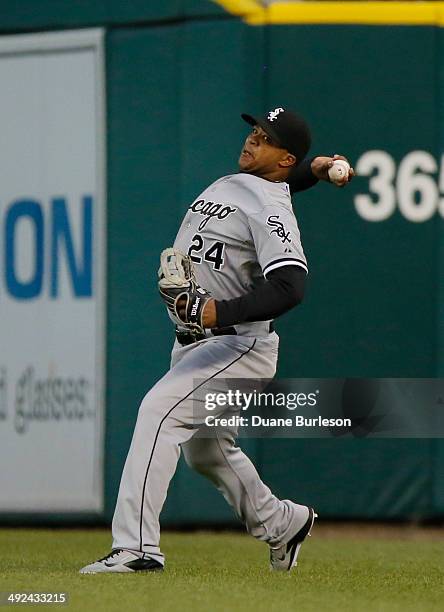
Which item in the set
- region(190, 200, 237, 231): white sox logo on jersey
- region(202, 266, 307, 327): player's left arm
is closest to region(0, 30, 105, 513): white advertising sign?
region(190, 200, 237, 231): white sox logo on jersey

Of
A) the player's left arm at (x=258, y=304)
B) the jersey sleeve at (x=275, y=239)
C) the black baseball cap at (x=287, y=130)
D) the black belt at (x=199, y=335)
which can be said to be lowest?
the black belt at (x=199, y=335)

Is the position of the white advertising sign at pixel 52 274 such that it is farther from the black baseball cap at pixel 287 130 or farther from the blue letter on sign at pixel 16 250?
the black baseball cap at pixel 287 130

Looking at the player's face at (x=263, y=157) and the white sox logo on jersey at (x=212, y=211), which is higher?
the player's face at (x=263, y=157)

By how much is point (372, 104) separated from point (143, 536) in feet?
11.8

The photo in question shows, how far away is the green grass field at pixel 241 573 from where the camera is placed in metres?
4.63

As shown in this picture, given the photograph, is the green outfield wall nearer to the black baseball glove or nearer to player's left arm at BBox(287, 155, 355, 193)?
player's left arm at BBox(287, 155, 355, 193)

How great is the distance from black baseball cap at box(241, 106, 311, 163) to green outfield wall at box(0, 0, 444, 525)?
2257 millimetres

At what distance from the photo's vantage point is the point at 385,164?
316 inches

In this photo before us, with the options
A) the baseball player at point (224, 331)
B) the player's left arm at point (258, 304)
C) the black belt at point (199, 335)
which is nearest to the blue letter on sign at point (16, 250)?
the baseball player at point (224, 331)

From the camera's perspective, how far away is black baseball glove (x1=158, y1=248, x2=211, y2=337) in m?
5.21

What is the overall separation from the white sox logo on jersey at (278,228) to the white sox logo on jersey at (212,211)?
20cm

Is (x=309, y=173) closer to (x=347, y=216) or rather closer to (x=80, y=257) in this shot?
(x=347, y=216)

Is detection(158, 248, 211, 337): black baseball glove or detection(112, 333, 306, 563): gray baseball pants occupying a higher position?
detection(158, 248, 211, 337): black baseball glove

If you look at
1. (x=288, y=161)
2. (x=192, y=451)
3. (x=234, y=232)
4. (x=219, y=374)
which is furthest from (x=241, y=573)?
(x=288, y=161)
